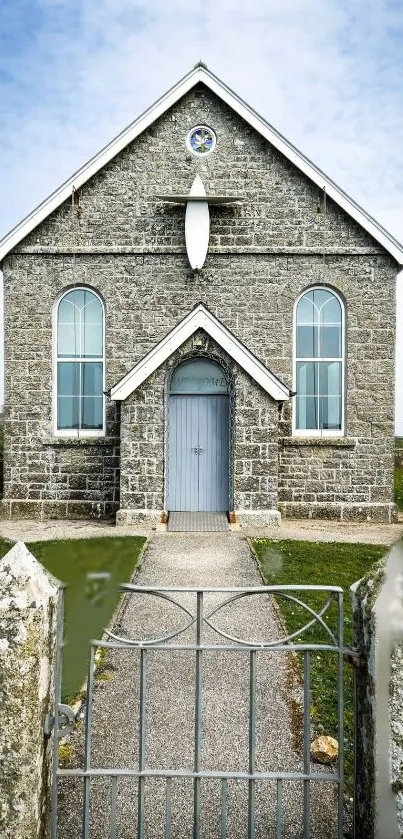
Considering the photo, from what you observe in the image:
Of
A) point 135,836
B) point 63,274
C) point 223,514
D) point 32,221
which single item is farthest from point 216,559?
point 32,221

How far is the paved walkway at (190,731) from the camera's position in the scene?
328 cm

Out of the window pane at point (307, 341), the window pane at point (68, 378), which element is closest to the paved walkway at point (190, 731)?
the window pane at point (68, 378)

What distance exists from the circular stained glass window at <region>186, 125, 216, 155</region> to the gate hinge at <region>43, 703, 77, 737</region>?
12829 millimetres

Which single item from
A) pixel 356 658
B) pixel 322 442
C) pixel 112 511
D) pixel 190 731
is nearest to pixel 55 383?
pixel 112 511

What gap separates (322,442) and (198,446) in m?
2.75

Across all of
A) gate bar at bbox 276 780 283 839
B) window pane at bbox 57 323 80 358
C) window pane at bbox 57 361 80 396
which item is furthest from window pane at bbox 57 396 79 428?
gate bar at bbox 276 780 283 839

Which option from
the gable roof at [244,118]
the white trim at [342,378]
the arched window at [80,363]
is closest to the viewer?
the gable roof at [244,118]

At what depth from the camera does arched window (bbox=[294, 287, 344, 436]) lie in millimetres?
13461

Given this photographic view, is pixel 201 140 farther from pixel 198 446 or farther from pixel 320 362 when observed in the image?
pixel 198 446

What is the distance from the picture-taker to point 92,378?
13.6 m

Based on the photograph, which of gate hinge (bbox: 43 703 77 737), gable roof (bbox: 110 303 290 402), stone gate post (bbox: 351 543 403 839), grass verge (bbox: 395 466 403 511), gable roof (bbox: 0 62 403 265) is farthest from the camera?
grass verge (bbox: 395 466 403 511)

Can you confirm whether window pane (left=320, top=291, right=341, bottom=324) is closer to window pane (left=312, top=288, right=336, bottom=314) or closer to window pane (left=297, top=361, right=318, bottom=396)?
window pane (left=312, top=288, right=336, bottom=314)

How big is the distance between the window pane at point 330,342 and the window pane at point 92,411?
5.11 m

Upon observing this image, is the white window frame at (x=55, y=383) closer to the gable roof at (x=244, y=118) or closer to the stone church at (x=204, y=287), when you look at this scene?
the stone church at (x=204, y=287)
